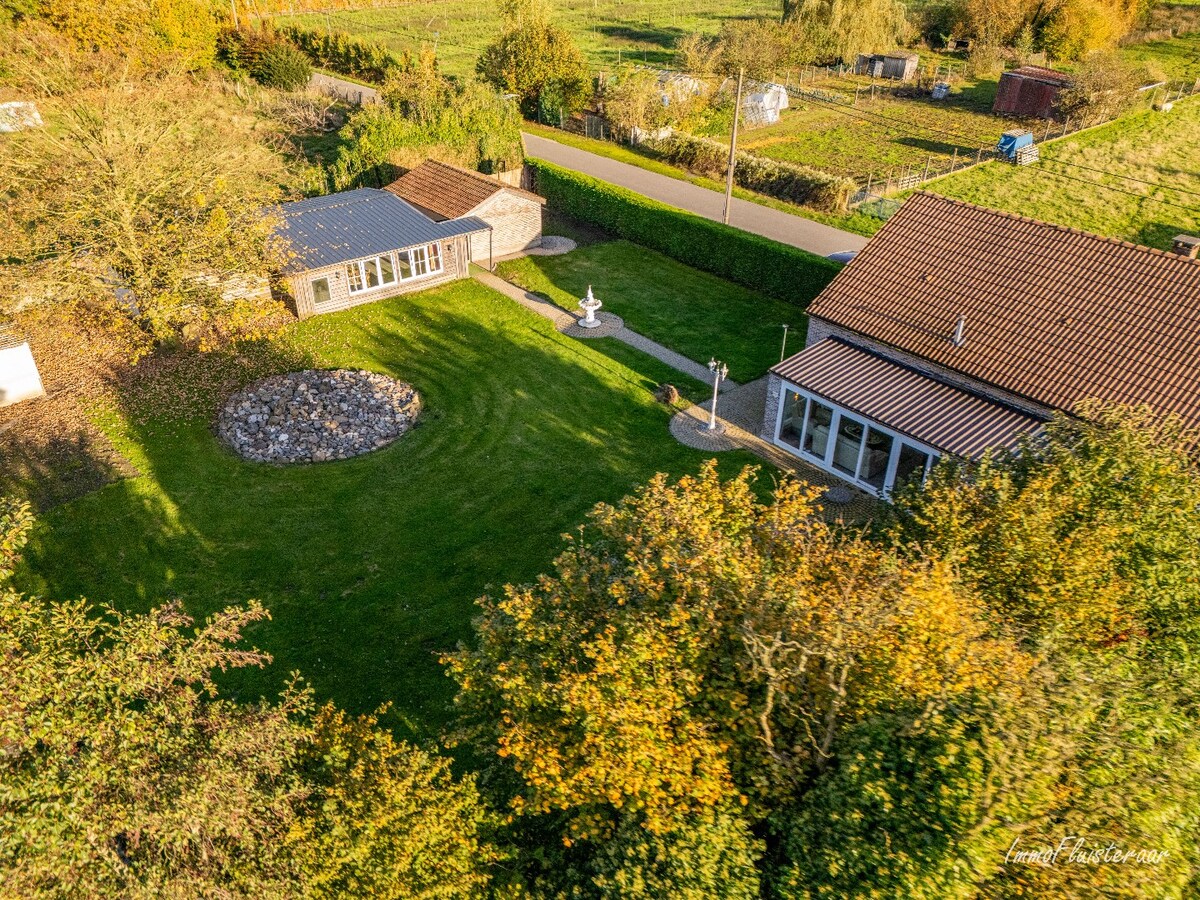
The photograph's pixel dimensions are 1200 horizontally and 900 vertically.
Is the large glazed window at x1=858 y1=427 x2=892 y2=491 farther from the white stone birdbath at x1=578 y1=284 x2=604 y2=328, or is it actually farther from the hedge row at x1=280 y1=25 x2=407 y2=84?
the hedge row at x1=280 y1=25 x2=407 y2=84

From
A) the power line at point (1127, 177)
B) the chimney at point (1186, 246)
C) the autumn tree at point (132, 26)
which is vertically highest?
the autumn tree at point (132, 26)

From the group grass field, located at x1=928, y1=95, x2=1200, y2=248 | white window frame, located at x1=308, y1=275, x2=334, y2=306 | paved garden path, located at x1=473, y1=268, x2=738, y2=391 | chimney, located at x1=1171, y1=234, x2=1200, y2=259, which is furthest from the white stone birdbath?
grass field, located at x1=928, y1=95, x2=1200, y2=248

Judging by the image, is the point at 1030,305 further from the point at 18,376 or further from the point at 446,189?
the point at 18,376

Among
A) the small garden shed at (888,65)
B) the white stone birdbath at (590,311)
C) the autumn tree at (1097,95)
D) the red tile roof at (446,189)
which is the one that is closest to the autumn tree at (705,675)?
the white stone birdbath at (590,311)

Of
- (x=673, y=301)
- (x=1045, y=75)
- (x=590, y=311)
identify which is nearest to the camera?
(x=590, y=311)

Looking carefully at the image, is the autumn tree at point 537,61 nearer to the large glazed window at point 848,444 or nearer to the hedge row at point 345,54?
the hedge row at point 345,54

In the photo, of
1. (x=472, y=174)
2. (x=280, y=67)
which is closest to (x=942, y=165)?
(x=472, y=174)
